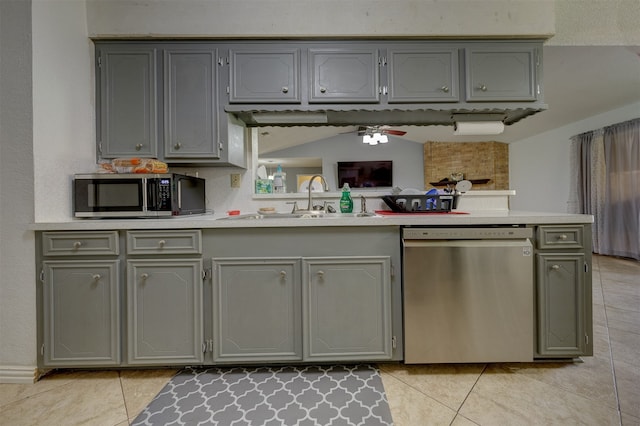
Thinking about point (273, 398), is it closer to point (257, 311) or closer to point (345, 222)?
point (257, 311)

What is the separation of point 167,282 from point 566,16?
10.2ft

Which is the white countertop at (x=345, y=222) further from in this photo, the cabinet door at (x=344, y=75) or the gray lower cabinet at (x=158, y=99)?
the cabinet door at (x=344, y=75)

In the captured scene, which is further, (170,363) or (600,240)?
(600,240)

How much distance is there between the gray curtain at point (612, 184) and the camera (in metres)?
4.26

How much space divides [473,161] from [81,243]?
732 centimetres

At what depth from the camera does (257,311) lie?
4.99ft

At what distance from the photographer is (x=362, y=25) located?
Result: 1.85m

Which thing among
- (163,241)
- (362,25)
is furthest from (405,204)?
(163,241)

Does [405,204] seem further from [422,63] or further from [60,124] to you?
[60,124]

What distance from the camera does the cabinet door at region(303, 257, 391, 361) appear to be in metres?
1.53

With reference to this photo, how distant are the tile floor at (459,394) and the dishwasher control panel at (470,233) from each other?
2.44 feet

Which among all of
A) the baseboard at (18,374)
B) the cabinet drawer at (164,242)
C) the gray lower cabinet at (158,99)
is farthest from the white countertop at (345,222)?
the baseboard at (18,374)

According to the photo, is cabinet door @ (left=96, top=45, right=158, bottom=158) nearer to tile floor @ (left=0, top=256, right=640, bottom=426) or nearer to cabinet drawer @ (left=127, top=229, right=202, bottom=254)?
cabinet drawer @ (left=127, top=229, right=202, bottom=254)

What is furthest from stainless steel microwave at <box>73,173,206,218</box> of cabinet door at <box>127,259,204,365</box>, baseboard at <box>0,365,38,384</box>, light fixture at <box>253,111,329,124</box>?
baseboard at <box>0,365,38,384</box>
